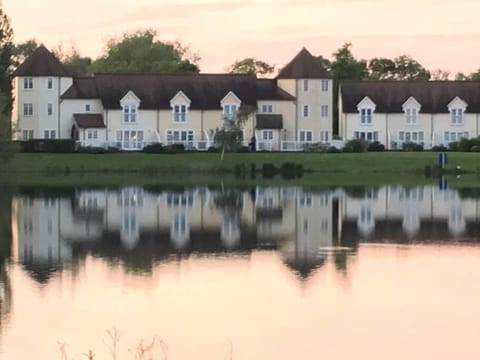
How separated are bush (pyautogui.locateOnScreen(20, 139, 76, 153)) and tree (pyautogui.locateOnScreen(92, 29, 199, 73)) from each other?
31.0 meters

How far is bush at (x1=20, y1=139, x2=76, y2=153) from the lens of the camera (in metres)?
88.6

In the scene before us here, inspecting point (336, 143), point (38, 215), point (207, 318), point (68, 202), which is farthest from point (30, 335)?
point (336, 143)

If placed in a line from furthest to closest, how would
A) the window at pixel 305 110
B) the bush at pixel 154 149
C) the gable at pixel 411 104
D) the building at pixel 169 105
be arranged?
the gable at pixel 411 104
the window at pixel 305 110
the building at pixel 169 105
the bush at pixel 154 149

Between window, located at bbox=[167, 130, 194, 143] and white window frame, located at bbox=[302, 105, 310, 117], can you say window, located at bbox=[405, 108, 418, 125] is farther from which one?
window, located at bbox=[167, 130, 194, 143]

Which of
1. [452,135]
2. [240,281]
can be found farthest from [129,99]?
[240,281]

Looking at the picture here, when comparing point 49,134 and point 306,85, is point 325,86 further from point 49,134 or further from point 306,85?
point 49,134

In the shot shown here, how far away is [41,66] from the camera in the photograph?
3787 inches

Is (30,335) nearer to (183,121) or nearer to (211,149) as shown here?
(211,149)

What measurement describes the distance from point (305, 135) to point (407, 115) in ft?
30.6

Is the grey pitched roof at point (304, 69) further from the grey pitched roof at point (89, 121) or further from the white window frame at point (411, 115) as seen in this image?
the grey pitched roof at point (89, 121)

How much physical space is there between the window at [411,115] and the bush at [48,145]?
2887 centimetres

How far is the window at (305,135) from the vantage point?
99.0 metres

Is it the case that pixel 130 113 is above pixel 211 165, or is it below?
above

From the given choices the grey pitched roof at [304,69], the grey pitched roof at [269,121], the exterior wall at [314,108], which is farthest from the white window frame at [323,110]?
the grey pitched roof at [269,121]
